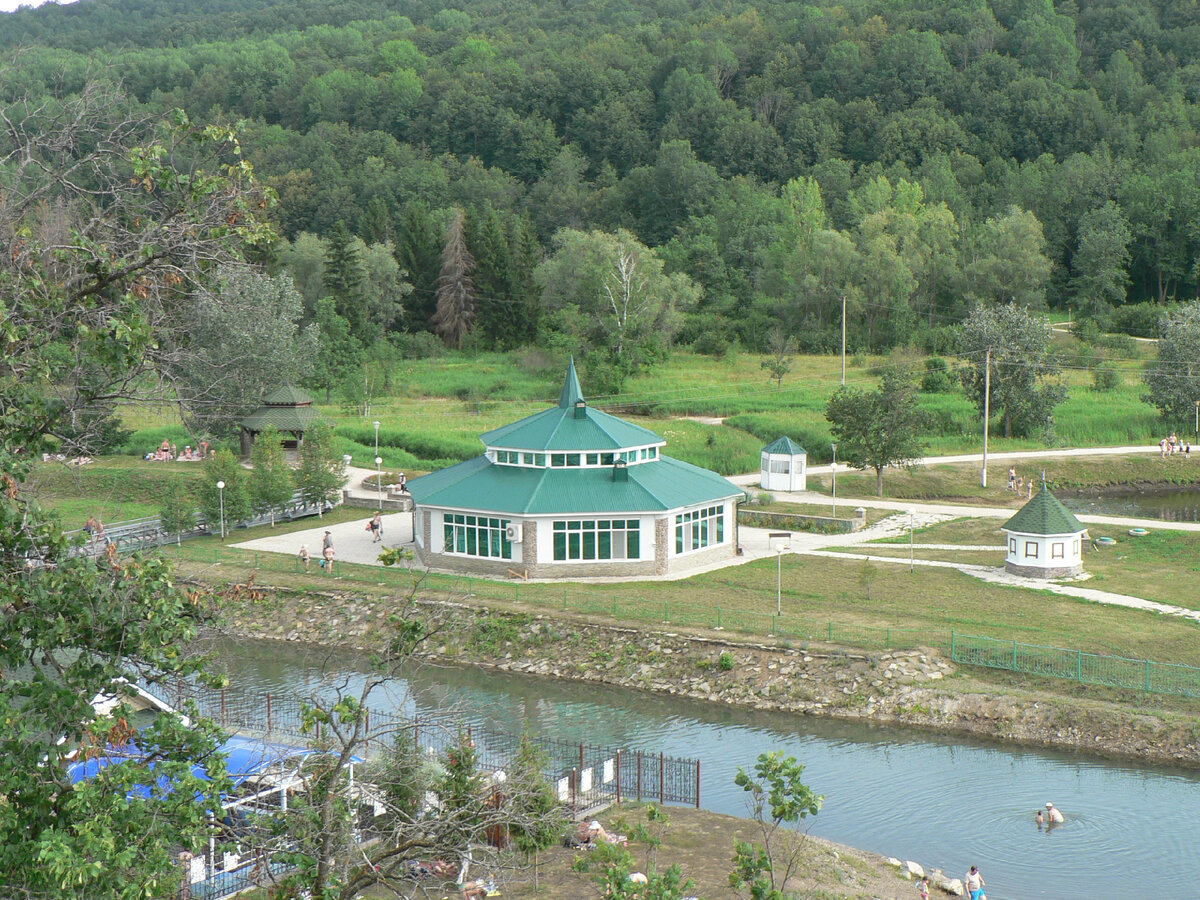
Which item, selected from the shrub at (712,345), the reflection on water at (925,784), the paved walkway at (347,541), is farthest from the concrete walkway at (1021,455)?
the shrub at (712,345)

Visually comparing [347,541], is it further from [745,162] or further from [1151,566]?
[745,162]

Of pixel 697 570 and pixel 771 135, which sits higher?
pixel 771 135

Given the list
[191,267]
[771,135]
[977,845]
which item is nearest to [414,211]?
[771,135]

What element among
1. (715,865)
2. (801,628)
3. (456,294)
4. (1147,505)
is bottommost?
(715,865)

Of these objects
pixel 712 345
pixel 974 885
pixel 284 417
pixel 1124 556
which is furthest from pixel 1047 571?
pixel 712 345

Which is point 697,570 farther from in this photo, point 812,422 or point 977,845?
point 812,422
